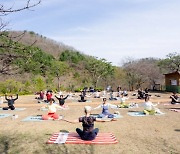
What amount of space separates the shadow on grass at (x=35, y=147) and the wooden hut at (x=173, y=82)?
25.0 metres

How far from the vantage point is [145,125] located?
10789mm

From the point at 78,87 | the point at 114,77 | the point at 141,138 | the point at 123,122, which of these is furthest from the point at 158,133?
the point at 114,77

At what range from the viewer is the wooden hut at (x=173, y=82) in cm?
3102

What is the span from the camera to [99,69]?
134 ft

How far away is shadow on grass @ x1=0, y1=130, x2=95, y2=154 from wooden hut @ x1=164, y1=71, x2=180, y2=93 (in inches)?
983

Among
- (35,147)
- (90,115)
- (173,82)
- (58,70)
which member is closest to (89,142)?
(35,147)

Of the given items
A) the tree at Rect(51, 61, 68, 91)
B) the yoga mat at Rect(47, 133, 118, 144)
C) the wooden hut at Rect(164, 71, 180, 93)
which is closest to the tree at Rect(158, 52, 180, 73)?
the wooden hut at Rect(164, 71, 180, 93)

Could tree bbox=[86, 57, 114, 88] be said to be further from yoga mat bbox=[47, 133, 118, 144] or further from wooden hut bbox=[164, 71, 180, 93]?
yoga mat bbox=[47, 133, 118, 144]

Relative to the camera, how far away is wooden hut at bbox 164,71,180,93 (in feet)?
102

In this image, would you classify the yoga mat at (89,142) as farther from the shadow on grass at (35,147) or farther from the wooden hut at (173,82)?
the wooden hut at (173,82)

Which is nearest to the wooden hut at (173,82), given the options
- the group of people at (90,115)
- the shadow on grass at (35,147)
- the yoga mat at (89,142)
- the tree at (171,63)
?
the tree at (171,63)

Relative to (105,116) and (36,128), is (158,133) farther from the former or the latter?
(36,128)

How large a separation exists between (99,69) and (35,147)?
1321 inches

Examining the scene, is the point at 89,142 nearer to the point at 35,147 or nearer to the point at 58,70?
the point at 35,147
